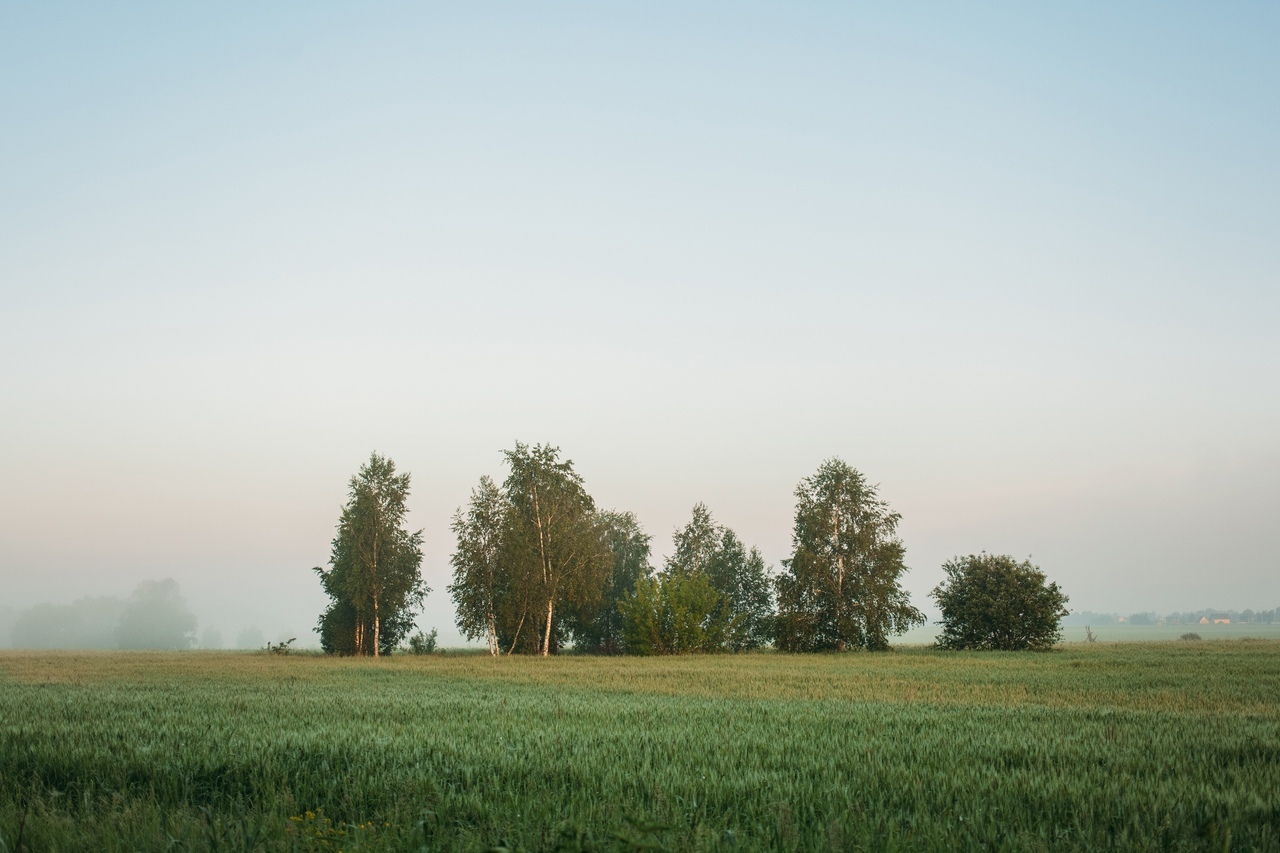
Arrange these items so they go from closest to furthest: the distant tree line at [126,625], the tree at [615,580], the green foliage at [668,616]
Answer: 1. the green foliage at [668,616]
2. the tree at [615,580]
3. the distant tree line at [126,625]

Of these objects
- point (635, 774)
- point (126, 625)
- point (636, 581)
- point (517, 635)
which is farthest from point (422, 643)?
point (126, 625)

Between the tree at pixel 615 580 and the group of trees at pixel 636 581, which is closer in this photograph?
the group of trees at pixel 636 581

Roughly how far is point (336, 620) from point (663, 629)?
26.5m

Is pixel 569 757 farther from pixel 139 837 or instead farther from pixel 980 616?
pixel 980 616

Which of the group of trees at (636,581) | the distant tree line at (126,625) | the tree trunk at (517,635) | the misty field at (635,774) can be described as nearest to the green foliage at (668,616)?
the group of trees at (636,581)

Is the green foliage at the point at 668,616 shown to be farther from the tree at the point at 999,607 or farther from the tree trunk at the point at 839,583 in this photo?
the tree at the point at 999,607

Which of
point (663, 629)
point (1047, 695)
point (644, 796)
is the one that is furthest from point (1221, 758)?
point (663, 629)

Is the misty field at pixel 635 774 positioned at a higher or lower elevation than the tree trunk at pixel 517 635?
higher

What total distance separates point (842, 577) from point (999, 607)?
407 inches

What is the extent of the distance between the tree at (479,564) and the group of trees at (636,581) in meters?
0.09

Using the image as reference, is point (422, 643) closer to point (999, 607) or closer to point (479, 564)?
point (479, 564)

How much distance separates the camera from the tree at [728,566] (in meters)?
74.6

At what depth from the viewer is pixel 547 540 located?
180 ft

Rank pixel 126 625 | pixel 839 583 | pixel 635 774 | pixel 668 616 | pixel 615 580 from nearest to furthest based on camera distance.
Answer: pixel 635 774, pixel 668 616, pixel 839 583, pixel 615 580, pixel 126 625
